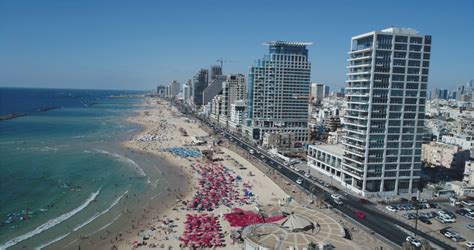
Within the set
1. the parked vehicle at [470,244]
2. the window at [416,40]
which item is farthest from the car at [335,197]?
the window at [416,40]

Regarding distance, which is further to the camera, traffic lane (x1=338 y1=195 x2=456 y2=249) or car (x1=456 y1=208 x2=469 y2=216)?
car (x1=456 y1=208 x2=469 y2=216)

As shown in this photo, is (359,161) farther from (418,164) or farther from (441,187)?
(441,187)

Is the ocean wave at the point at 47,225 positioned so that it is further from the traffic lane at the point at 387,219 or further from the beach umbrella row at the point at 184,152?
the traffic lane at the point at 387,219

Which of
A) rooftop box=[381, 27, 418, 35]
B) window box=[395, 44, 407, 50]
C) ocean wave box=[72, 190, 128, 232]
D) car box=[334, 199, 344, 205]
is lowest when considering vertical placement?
ocean wave box=[72, 190, 128, 232]

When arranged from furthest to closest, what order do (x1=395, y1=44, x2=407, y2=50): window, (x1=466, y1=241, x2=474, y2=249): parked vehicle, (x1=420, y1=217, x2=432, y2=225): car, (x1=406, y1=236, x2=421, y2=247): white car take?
(x1=395, y1=44, x2=407, y2=50): window, (x1=420, y1=217, x2=432, y2=225): car, (x1=466, y1=241, x2=474, y2=249): parked vehicle, (x1=406, y1=236, x2=421, y2=247): white car

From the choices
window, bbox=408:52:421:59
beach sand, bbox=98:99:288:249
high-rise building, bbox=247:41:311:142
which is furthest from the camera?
high-rise building, bbox=247:41:311:142

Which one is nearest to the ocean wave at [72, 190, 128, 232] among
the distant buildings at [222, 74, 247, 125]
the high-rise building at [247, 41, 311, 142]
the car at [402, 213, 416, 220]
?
the car at [402, 213, 416, 220]

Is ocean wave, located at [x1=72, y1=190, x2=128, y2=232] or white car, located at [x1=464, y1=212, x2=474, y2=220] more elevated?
white car, located at [x1=464, y1=212, x2=474, y2=220]

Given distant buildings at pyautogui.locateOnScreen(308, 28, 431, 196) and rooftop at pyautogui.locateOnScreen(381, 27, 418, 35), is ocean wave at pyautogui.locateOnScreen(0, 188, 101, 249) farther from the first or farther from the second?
rooftop at pyautogui.locateOnScreen(381, 27, 418, 35)

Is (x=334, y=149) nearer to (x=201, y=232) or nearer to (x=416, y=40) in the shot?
(x=416, y=40)
